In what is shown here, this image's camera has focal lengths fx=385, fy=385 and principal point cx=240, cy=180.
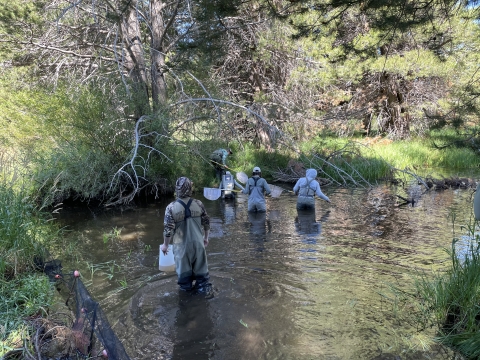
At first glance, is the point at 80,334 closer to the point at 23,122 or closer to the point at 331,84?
the point at 23,122

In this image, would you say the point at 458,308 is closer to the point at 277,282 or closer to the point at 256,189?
the point at 277,282

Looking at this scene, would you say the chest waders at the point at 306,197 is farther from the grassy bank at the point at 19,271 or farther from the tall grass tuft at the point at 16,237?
the tall grass tuft at the point at 16,237

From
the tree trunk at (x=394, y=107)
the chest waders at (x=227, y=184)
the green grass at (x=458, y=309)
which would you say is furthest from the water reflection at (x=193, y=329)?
the tree trunk at (x=394, y=107)

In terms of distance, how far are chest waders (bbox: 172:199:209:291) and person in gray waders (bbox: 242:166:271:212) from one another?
212 inches

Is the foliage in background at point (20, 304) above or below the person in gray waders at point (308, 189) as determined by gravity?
below

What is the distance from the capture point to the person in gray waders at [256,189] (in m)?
10.8

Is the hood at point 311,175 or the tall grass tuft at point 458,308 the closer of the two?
the tall grass tuft at point 458,308

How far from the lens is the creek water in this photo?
446 centimetres

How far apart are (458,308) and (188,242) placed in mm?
3425

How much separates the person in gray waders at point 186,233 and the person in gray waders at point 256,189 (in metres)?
5.28

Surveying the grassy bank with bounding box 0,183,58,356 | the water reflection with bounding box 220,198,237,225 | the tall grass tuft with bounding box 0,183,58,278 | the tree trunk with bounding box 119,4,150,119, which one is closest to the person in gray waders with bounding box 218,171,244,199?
the water reflection with bounding box 220,198,237,225

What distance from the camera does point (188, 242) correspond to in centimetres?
544

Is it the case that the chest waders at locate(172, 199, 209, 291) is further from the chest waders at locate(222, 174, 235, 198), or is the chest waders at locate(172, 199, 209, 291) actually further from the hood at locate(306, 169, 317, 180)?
the chest waders at locate(222, 174, 235, 198)

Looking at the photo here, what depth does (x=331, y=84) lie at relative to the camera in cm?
2020
